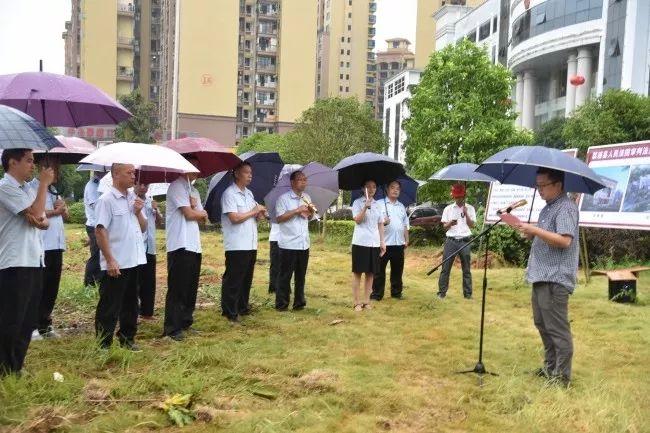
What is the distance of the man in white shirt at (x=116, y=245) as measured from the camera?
480cm

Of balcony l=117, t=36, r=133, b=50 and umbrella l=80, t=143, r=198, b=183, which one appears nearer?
umbrella l=80, t=143, r=198, b=183

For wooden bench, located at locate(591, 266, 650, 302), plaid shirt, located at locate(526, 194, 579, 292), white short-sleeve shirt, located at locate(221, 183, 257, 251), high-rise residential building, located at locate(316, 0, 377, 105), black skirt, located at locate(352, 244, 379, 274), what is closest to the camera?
plaid shirt, located at locate(526, 194, 579, 292)

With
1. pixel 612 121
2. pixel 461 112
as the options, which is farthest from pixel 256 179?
pixel 461 112

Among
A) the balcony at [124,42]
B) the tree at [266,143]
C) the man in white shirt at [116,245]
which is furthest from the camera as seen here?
the balcony at [124,42]

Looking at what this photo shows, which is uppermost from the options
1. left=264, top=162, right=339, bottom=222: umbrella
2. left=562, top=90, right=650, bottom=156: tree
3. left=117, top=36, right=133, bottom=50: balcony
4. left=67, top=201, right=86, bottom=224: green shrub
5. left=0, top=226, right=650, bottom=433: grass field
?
left=117, top=36, right=133, bottom=50: balcony

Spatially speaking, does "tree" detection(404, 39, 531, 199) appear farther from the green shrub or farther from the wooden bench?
the green shrub

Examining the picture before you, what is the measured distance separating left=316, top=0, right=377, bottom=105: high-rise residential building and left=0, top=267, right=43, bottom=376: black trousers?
281 feet

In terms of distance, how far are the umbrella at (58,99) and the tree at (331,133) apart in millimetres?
19086

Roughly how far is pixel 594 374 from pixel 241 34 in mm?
62658

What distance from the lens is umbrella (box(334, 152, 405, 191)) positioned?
7539mm

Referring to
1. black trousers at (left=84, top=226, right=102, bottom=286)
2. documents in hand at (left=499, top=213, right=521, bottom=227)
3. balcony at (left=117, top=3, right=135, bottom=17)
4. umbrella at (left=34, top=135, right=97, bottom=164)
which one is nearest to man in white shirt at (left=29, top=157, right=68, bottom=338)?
umbrella at (left=34, top=135, right=97, bottom=164)

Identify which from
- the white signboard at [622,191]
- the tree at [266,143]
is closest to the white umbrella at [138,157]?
the white signboard at [622,191]

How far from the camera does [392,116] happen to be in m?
72.9

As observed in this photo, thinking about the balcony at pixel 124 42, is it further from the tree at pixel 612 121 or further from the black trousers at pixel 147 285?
the black trousers at pixel 147 285
